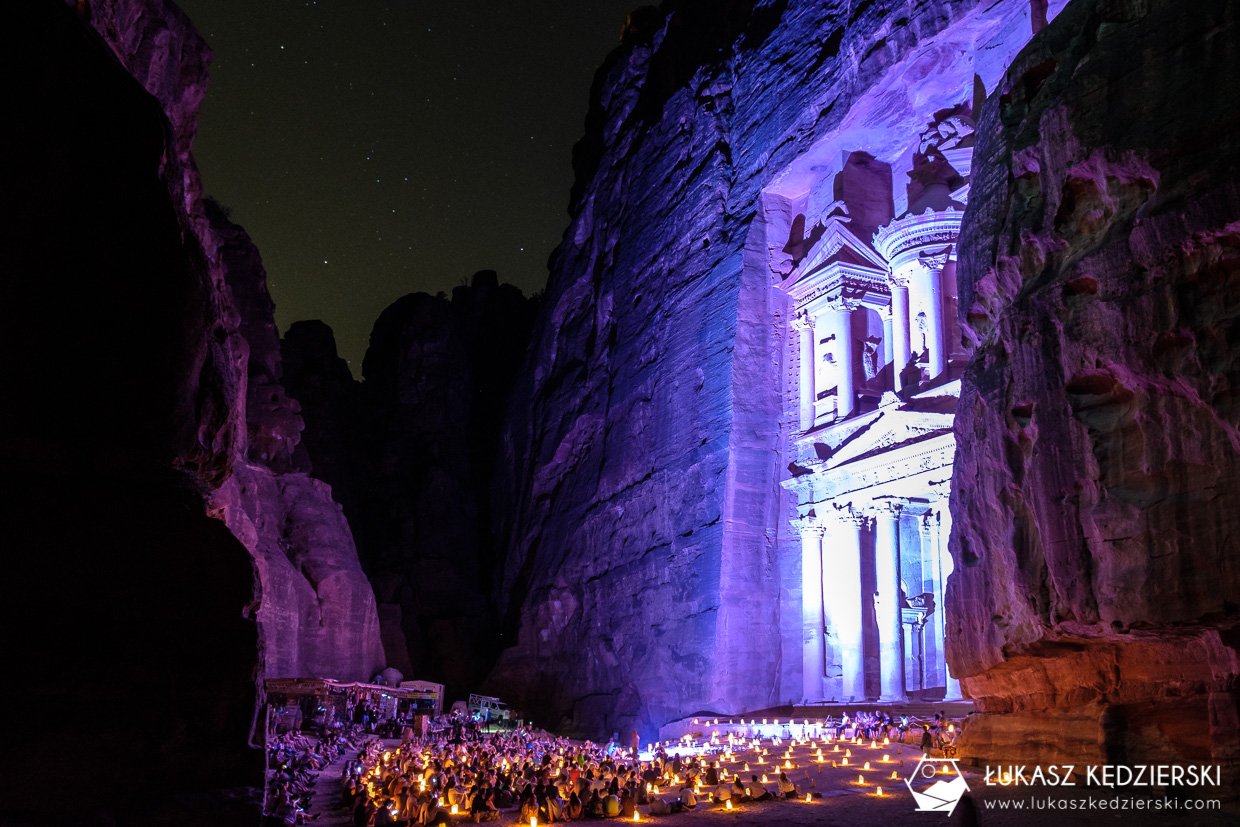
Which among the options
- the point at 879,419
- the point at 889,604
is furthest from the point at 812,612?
the point at 879,419

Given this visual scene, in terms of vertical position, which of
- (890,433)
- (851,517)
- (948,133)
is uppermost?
(948,133)

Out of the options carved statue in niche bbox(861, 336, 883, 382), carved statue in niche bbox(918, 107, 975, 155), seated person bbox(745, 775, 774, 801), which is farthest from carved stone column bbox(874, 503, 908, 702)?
seated person bbox(745, 775, 774, 801)

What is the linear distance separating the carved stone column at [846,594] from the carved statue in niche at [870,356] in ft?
19.4

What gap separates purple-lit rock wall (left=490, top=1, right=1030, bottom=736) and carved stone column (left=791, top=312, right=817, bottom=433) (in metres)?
1.27

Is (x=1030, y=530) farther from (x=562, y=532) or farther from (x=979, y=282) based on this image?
(x=562, y=532)

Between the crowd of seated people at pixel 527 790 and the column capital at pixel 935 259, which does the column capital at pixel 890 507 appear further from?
the crowd of seated people at pixel 527 790

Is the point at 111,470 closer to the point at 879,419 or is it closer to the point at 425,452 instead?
the point at 879,419

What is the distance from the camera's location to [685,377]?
136 feet

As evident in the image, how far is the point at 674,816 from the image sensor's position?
13938mm

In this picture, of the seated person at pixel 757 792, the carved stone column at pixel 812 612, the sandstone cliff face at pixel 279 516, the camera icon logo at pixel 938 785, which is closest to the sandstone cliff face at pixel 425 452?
the sandstone cliff face at pixel 279 516

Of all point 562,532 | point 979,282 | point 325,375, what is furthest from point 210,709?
point 325,375

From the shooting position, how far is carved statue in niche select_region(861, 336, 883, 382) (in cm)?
3634

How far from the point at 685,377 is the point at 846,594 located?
1244 cm

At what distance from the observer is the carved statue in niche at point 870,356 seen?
3634 centimetres
